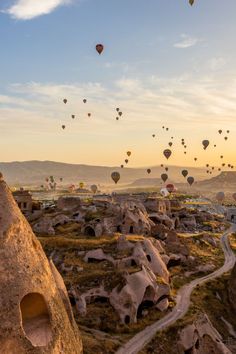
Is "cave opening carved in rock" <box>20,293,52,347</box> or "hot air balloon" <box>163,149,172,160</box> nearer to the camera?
"cave opening carved in rock" <box>20,293,52,347</box>

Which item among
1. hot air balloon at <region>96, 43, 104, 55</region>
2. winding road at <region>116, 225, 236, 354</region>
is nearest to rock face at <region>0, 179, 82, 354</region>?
winding road at <region>116, 225, 236, 354</region>

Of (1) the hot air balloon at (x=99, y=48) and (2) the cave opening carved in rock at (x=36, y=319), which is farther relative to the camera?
(1) the hot air balloon at (x=99, y=48)

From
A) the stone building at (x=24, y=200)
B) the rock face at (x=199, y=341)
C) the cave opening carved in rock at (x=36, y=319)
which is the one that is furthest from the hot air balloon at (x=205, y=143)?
the cave opening carved in rock at (x=36, y=319)

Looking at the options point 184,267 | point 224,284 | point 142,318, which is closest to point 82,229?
point 184,267

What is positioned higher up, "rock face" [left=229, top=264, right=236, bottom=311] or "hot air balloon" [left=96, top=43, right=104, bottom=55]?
"hot air balloon" [left=96, top=43, right=104, bottom=55]

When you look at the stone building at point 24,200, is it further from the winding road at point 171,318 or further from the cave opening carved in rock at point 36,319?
the cave opening carved in rock at point 36,319

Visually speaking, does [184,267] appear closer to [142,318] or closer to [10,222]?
[142,318]

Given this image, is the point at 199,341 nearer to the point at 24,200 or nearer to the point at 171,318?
the point at 171,318

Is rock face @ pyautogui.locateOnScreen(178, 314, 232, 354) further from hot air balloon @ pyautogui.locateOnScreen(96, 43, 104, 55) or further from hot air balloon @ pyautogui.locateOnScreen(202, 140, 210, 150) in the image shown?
hot air balloon @ pyautogui.locateOnScreen(202, 140, 210, 150)
